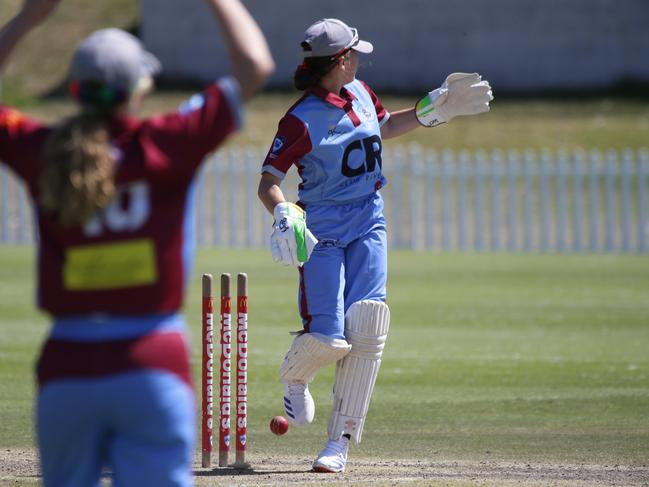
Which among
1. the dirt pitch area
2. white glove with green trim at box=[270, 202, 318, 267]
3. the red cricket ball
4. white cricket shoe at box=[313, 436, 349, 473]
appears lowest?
the dirt pitch area

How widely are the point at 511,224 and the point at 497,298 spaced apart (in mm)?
6683

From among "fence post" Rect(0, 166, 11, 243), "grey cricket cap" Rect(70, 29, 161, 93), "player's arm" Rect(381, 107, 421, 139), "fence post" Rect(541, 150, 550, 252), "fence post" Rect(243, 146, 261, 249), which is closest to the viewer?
"grey cricket cap" Rect(70, 29, 161, 93)

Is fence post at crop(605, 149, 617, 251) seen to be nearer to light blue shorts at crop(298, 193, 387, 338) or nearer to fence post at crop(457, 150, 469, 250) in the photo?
fence post at crop(457, 150, 469, 250)

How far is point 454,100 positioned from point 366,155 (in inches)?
33.4

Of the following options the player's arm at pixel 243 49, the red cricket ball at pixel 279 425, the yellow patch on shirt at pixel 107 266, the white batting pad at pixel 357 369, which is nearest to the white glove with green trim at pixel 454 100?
the white batting pad at pixel 357 369

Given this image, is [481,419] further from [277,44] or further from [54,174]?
[277,44]

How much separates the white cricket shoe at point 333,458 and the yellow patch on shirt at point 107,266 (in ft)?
10.9

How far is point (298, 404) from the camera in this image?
22.2 feet

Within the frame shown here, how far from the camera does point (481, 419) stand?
8.59m

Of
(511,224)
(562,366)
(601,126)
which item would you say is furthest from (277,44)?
(562,366)

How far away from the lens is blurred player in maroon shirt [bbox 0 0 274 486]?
3.41 m

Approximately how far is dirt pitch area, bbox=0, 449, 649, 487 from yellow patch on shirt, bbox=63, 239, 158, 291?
9.56 feet

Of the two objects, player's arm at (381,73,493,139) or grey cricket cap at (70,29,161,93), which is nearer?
grey cricket cap at (70,29,161,93)

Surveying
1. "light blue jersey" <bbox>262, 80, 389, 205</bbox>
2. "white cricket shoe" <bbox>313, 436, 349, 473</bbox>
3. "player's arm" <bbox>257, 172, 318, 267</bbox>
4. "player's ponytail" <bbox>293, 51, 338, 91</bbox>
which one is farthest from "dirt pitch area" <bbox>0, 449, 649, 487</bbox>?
"player's ponytail" <bbox>293, 51, 338, 91</bbox>
